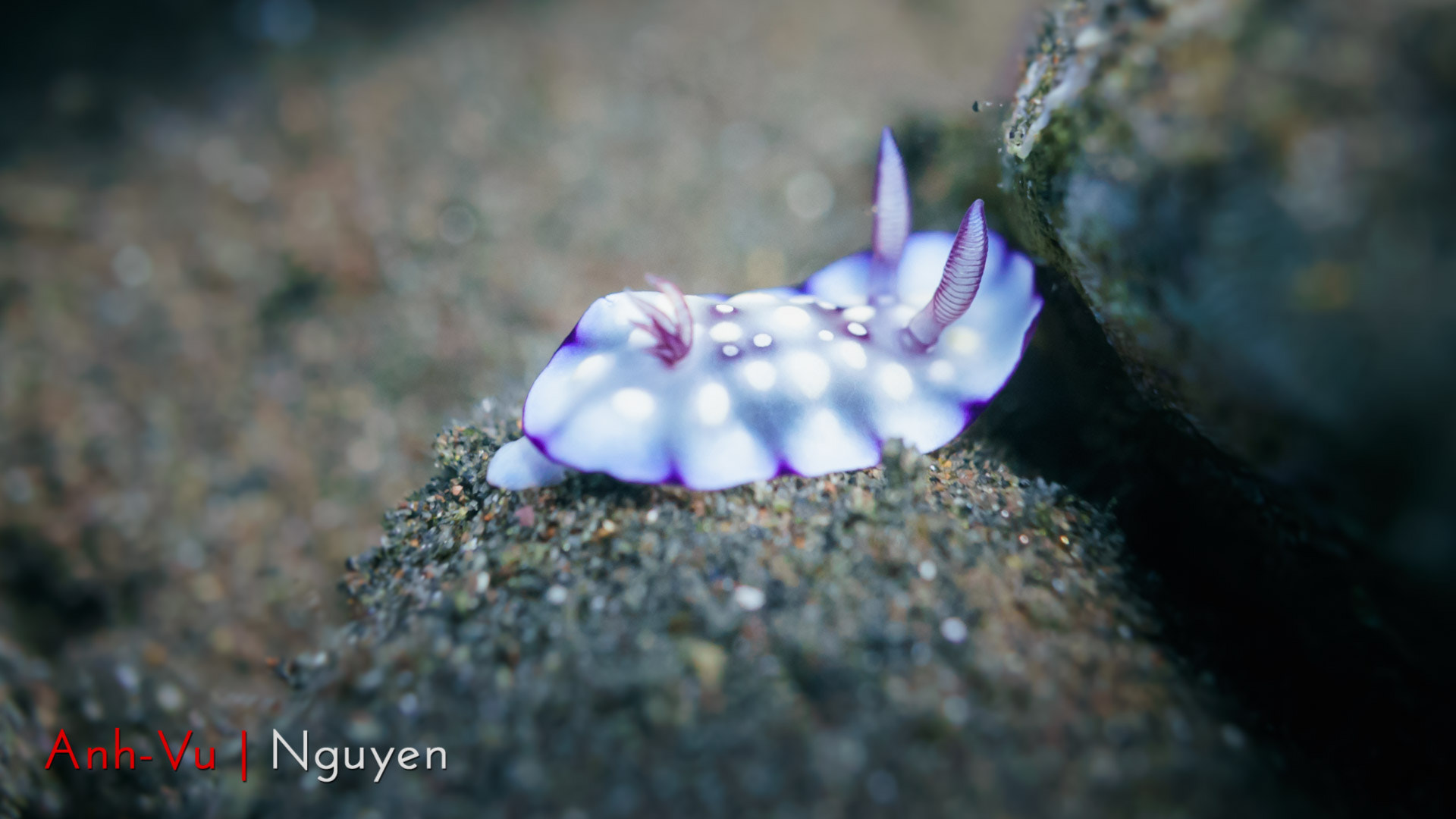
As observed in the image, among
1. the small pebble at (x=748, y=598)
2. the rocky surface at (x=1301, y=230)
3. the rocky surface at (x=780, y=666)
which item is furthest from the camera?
the small pebble at (x=748, y=598)

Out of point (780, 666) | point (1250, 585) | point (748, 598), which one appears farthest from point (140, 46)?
point (1250, 585)

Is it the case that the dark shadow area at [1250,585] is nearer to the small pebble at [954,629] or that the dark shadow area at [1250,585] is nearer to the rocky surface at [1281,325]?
the rocky surface at [1281,325]

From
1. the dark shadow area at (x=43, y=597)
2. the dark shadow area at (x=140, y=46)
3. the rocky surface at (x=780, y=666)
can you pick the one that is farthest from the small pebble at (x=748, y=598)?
the dark shadow area at (x=140, y=46)

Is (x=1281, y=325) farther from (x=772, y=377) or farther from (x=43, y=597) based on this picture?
(x=43, y=597)

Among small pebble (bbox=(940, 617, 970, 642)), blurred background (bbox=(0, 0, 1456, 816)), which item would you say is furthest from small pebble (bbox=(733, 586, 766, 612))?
blurred background (bbox=(0, 0, 1456, 816))

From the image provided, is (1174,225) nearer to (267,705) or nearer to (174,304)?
(267,705)

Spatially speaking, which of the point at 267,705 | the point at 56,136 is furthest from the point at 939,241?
the point at 56,136

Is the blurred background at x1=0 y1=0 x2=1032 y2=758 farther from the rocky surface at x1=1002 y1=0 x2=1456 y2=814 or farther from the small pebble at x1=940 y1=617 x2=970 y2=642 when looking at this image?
the small pebble at x1=940 y1=617 x2=970 y2=642
